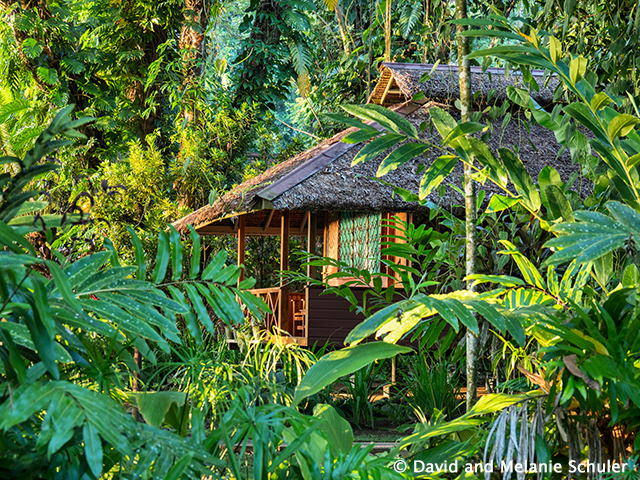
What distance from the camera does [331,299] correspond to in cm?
721

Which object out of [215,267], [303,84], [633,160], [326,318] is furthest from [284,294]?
[633,160]

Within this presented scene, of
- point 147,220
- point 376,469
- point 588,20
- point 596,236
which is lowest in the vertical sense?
point 376,469

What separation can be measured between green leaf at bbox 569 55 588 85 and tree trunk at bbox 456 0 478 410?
59 cm

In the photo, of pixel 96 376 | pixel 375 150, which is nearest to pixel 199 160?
pixel 375 150

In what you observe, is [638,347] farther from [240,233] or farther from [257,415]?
[240,233]

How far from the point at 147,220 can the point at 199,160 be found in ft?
4.18

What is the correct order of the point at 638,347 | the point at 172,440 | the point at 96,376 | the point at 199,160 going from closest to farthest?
the point at 172,440 → the point at 96,376 → the point at 638,347 → the point at 199,160

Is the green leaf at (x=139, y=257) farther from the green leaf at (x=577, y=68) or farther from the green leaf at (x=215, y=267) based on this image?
the green leaf at (x=577, y=68)

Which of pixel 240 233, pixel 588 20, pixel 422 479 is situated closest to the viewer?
pixel 422 479

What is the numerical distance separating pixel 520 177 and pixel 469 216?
420 mm

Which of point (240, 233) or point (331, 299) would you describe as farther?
point (240, 233)

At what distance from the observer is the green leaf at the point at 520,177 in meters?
1.87

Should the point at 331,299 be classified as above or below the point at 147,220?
below

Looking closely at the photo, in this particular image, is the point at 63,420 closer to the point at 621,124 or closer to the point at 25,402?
the point at 25,402
